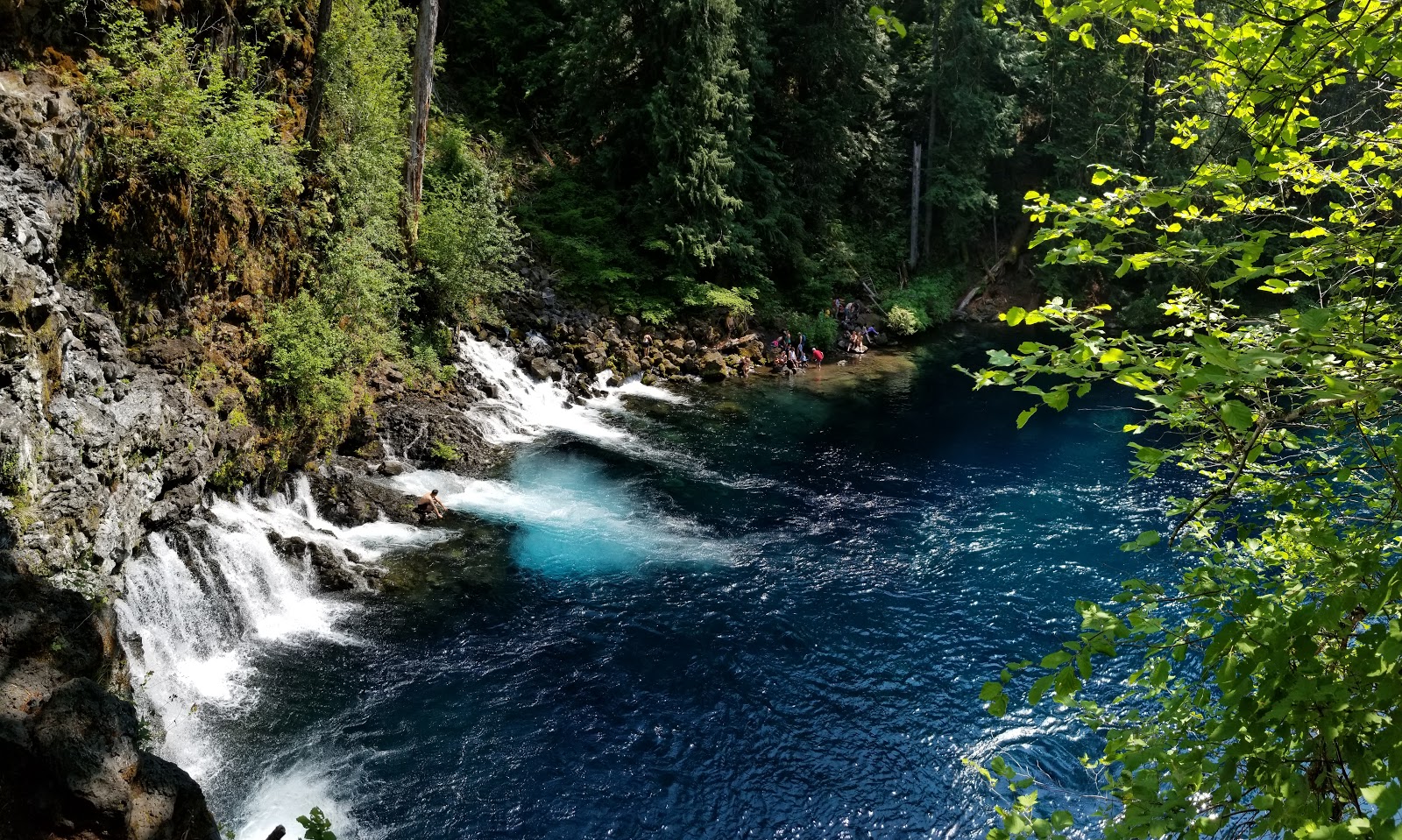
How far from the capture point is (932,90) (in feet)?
105

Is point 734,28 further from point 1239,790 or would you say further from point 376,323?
point 1239,790

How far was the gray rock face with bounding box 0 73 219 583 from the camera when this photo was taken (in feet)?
24.7

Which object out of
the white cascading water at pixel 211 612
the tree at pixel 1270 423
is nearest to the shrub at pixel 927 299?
the white cascading water at pixel 211 612

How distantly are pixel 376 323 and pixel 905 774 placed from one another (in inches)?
483

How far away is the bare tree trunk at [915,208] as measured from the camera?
108 feet

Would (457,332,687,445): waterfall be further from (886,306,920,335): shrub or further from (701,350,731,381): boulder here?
(886,306,920,335): shrub

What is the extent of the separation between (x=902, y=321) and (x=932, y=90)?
9.83 metres

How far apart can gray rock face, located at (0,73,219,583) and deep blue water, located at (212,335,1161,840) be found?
2.39m

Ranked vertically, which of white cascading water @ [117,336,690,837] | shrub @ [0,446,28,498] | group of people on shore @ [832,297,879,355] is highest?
group of people on shore @ [832,297,879,355]

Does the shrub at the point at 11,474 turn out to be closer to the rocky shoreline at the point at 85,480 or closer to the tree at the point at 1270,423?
the rocky shoreline at the point at 85,480

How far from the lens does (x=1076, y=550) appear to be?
1325cm

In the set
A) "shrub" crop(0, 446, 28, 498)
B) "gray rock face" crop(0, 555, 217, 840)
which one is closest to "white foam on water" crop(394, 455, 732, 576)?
"shrub" crop(0, 446, 28, 498)

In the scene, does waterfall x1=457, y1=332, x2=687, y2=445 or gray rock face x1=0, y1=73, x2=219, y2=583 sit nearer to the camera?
gray rock face x1=0, y1=73, x2=219, y2=583

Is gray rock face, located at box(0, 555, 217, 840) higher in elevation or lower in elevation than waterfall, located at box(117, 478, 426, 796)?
higher
